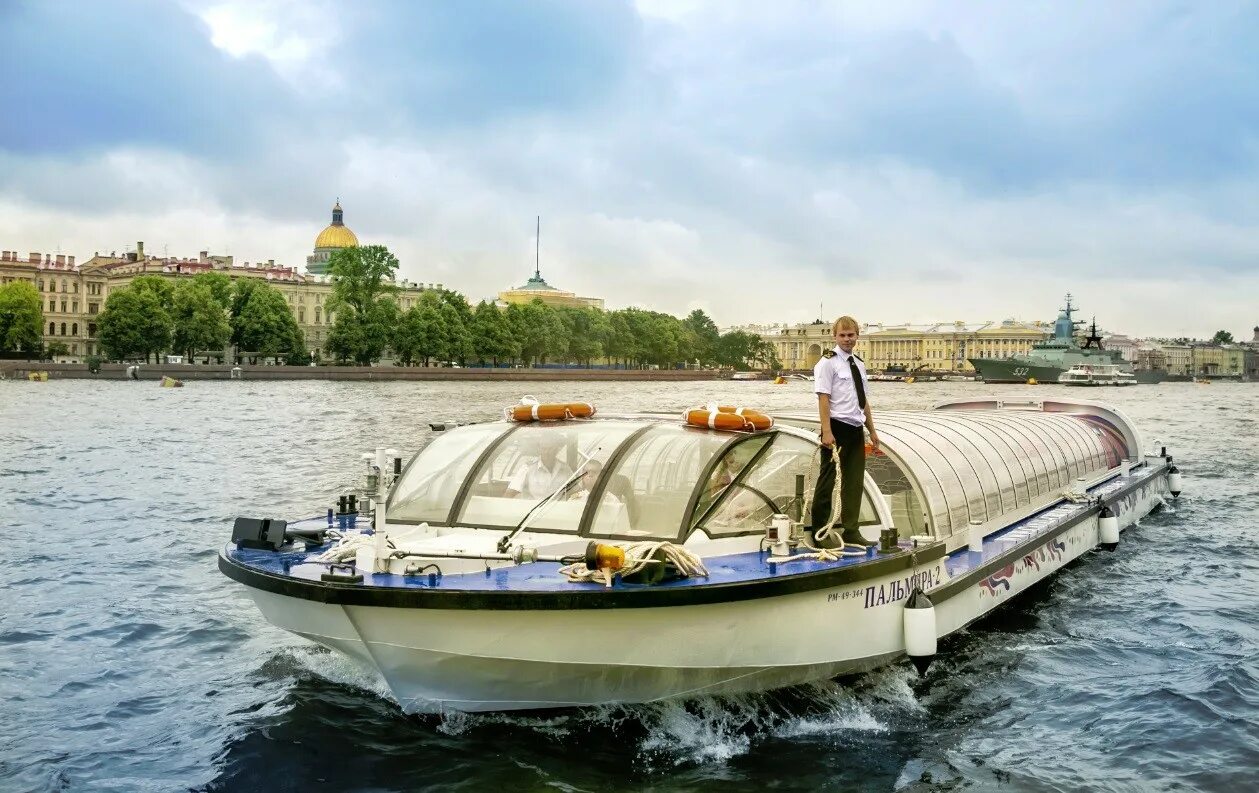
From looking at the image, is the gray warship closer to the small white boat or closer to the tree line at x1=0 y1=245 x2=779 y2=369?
the small white boat

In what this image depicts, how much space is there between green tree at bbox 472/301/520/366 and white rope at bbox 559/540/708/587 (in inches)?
5770

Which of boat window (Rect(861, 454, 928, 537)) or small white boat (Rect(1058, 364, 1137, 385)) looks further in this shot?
small white boat (Rect(1058, 364, 1137, 385))

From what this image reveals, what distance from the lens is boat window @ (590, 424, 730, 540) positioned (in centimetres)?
1091

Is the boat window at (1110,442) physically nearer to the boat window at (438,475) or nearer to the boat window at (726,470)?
the boat window at (726,470)

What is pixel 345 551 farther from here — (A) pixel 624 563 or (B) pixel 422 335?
(B) pixel 422 335

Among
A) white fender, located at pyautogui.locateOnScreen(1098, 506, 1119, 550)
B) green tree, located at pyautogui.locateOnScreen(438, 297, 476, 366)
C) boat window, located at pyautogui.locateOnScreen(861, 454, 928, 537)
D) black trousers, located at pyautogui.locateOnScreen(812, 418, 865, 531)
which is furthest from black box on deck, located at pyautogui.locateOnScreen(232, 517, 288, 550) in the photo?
green tree, located at pyautogui.locateOnScreen(438, 297, 476, 366)

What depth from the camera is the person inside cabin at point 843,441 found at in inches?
447

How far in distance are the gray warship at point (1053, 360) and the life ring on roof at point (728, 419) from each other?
162m

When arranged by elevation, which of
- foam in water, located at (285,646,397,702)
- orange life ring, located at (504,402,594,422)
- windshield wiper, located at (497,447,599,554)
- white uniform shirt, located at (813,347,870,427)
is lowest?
foam in water, located at (285,646,397,702)

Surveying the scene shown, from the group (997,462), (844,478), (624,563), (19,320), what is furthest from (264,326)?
(624,563)

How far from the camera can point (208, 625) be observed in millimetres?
14570

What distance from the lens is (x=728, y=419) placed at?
38.2 feet

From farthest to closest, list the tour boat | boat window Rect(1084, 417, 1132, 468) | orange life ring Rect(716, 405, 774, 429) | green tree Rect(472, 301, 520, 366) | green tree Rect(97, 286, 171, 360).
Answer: green tree Rect(472, 301, 520, 366) < green tree Rect(97, 286, 171, 360) < boat window Rect(1084, 417, 1132, 468) < orange life ring Rect(716, 405, 774, 429) < the tour boat

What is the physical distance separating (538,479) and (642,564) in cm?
260
